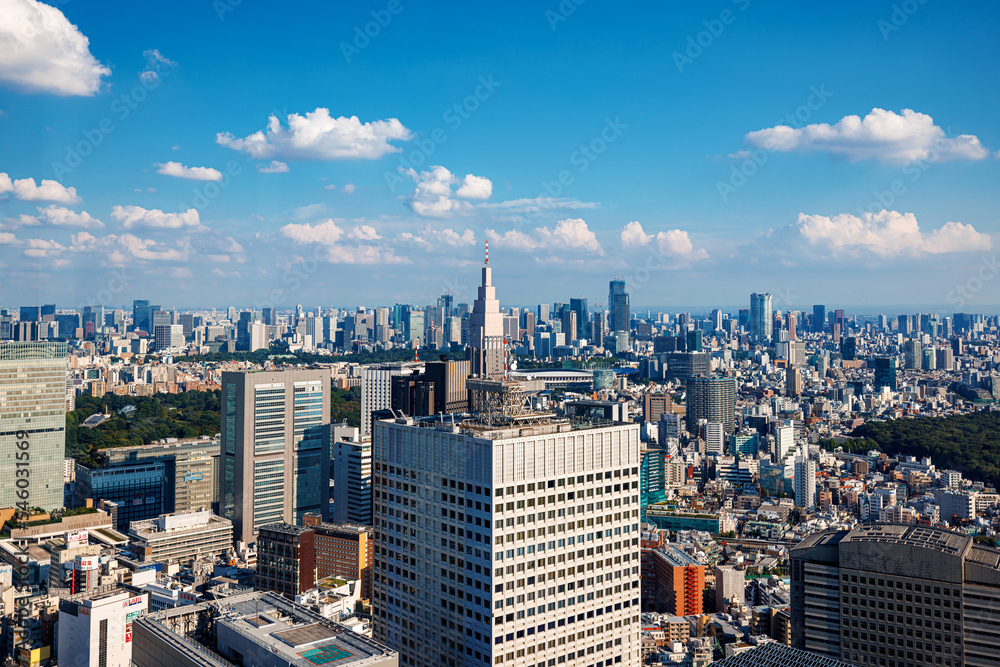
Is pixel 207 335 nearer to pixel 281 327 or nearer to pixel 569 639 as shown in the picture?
pixel 281 327

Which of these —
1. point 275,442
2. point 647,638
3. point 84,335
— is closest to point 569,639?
point 647,638

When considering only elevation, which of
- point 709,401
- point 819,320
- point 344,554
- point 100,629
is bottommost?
point 344,554

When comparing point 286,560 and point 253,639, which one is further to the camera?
point 286,560

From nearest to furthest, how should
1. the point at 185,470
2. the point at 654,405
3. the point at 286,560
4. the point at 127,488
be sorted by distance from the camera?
the point at 286,560, the point at 127,488, the point at 185,470, the point at 654,405

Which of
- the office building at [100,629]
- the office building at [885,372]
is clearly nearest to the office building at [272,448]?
the office building at [100,629]

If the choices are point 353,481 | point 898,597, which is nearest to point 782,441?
point 353,481

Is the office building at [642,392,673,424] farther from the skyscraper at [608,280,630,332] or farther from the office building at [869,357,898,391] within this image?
the skyscraper at [608,280,630,332]

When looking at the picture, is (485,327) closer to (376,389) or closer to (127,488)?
(376,389)
